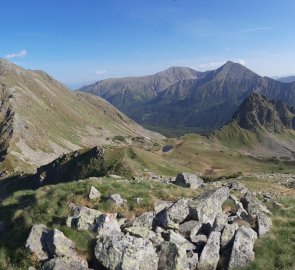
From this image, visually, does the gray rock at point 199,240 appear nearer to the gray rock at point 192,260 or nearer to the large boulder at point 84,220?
the gray rock at point 192,260

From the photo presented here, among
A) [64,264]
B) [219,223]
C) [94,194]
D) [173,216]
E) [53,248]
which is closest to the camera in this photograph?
[64,264]

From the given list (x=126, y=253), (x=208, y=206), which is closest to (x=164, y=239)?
(x=126, y=253)

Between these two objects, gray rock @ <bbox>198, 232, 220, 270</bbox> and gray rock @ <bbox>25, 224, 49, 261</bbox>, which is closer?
gray rock @ <bbox>198, 232, 220, 270</bbox>

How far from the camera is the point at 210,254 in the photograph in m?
20.3

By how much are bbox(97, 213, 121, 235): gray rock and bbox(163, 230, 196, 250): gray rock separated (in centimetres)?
285

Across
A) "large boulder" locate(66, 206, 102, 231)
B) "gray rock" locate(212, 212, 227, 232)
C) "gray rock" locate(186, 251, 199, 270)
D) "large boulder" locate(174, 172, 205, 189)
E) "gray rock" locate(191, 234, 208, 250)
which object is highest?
"large boulder" locate(66, 206, 102, 231)

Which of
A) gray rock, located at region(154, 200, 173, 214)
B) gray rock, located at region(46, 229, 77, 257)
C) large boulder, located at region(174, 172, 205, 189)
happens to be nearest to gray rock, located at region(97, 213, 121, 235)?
gray rock, located at region(46, 229, 77, 257)

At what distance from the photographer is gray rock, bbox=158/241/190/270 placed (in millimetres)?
19438

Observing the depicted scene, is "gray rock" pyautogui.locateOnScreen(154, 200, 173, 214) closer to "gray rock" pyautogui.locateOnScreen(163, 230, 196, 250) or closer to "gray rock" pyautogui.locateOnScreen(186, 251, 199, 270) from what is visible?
"gray rock" pyautogui.locateOnScreen(163, 230, 196, 250)

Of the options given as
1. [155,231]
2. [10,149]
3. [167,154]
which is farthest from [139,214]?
[10,149]

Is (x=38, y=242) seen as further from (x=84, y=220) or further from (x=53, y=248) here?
(x=84, y=220)

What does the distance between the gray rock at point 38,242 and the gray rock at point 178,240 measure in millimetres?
6599

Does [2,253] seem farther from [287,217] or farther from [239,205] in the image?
[287,217]

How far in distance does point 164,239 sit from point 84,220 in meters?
4.77
